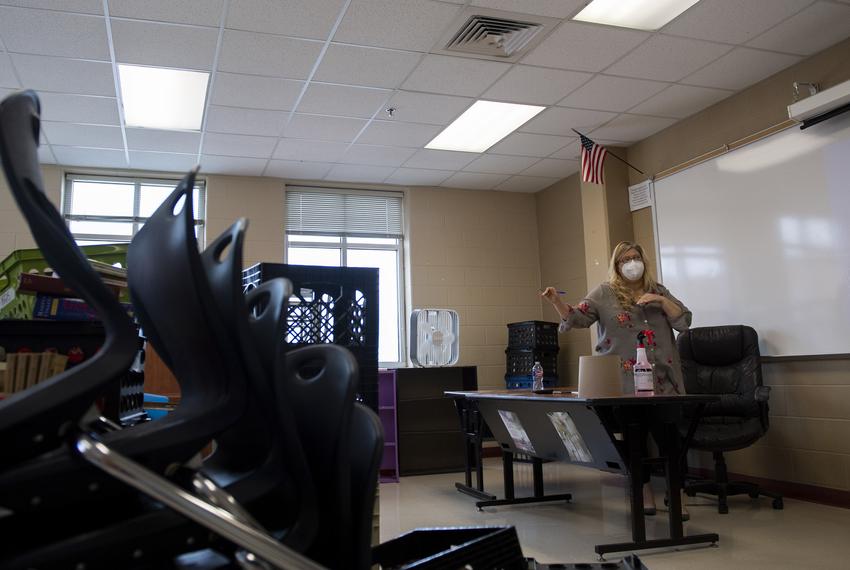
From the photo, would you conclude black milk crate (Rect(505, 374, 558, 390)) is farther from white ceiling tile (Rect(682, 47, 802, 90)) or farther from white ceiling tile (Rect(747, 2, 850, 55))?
white ceiling tile (Rect(747, 2, 850, 55))

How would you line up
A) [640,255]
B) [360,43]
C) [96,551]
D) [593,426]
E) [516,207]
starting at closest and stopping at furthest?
1. [96,551]
2. [593,426]
3. [640,255]
4. [360,43]
5. [516,207]

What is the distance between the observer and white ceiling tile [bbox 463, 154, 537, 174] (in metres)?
6.39

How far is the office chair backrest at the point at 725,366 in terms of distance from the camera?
14.0ft

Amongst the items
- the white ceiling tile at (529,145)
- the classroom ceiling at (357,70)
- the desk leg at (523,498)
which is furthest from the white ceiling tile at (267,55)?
the desk leg at (523,498)

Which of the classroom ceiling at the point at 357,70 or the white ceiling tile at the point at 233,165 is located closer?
the classroom ceiling at the point at 357,70

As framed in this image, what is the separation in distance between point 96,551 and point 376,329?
1021 millimetres

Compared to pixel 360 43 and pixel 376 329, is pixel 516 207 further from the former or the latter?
pixel 376 329

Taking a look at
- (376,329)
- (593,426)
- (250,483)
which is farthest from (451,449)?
(250,483)

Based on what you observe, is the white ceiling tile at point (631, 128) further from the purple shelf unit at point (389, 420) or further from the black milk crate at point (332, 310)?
the black milk crate at point (332, 310)

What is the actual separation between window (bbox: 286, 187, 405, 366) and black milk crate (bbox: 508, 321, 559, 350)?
3.81 ft

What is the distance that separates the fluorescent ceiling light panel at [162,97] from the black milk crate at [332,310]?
3.37m

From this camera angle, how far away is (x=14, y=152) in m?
0.73

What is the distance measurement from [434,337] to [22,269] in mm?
5180

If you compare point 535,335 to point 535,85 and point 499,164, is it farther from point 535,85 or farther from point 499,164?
point 535,85
